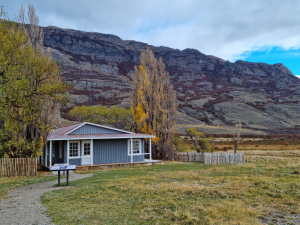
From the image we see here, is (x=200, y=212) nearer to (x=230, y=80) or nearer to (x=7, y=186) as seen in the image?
(x=7, y=186)

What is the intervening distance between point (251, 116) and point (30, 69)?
3596 inches

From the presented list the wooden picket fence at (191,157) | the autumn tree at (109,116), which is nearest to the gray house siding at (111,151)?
the wooden picket fence at (191,157)

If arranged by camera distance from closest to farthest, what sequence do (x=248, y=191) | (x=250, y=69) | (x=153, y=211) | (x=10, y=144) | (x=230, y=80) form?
(x=153, y=211) → (x=248, y=191) → (x=10, y=144) → (x=230, y=80) → (x=250, y=69)

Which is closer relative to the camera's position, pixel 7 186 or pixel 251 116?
pixel 7 186

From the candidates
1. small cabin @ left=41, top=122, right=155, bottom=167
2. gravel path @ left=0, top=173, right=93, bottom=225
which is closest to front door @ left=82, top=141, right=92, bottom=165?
small cabin @ left=41, top=122, right=155, bottom=167

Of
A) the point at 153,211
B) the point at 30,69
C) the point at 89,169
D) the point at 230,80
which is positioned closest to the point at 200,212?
the point at 153,211

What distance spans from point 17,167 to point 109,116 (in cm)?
2665

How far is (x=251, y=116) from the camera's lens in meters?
94.2

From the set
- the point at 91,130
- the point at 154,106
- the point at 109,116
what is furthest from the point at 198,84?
the point at 91,130

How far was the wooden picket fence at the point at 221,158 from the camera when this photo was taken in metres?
21.3

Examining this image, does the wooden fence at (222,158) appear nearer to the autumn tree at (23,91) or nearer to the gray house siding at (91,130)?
the gray house siding at (91,130)

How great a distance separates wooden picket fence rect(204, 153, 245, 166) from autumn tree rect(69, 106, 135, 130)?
19659 millimetres

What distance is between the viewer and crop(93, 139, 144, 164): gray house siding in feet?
69.0

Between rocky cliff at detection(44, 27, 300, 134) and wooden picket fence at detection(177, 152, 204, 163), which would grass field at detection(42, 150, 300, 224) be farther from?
rocky cliff at detection(44, 27, 300, 134)
